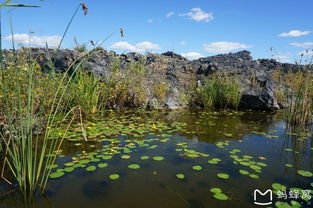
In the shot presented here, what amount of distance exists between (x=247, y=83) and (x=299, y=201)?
19.7 ft

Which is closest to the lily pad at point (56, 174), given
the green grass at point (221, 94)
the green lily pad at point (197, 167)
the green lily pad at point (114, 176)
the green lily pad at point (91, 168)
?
the green lily pad at point (91, 168)

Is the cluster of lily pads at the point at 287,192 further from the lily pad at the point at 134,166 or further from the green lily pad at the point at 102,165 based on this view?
the green lily pad at the point at 102,165

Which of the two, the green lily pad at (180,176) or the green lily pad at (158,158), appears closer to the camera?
the green lily pad at (180,176)

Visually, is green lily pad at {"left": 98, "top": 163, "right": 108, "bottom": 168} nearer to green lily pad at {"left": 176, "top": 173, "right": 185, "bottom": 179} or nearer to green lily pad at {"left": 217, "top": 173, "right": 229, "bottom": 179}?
green lily pad at {"left": 176, "top": 173, "right": 185, "bottom": 179}

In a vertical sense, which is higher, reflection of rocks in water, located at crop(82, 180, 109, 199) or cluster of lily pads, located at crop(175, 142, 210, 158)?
cluster of lily pads, located at crop(175, 142, 210, 158)

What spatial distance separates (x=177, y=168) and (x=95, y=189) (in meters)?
0.93

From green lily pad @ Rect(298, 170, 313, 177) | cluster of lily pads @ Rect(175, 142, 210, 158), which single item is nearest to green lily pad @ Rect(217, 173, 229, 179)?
cluster of lily pads @ Rect(175, 142, 210, 158)

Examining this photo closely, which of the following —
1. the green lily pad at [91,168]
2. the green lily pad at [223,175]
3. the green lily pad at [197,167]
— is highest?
the green lily pad at [91,168]

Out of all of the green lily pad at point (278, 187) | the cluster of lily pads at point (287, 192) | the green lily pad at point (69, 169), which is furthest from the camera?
the green lily pad at point (69, 169)

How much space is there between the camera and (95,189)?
7.30 feet

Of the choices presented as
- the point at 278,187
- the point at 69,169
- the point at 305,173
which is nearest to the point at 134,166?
the point at 69,169

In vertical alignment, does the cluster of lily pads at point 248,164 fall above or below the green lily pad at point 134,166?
below

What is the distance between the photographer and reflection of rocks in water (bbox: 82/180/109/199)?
2131mm

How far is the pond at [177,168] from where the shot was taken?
2.09 metres
